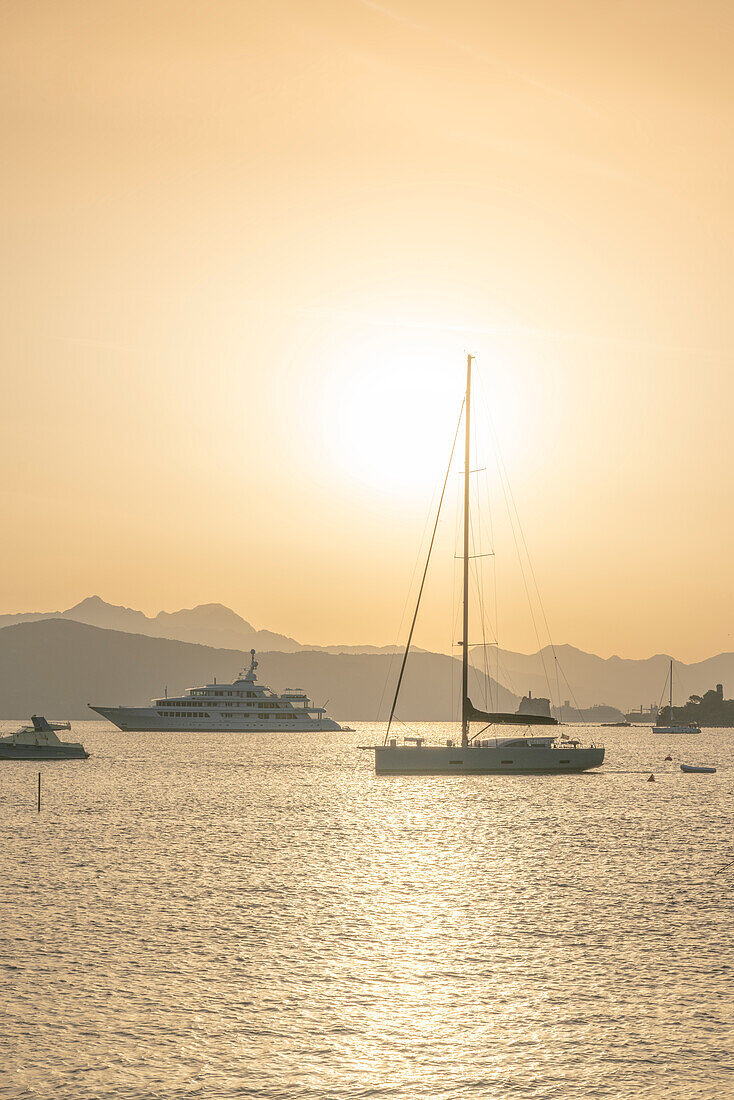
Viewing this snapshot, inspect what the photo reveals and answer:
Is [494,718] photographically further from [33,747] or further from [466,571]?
[33,747]

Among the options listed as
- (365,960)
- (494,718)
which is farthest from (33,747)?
(365,960)

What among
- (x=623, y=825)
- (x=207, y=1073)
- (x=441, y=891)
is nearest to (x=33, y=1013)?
(x=207, y=1073)

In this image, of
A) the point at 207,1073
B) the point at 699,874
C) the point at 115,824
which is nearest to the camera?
the point at 207,1073

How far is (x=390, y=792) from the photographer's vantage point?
96375 millimetres

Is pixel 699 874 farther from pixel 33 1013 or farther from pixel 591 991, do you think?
pixel 33 1013

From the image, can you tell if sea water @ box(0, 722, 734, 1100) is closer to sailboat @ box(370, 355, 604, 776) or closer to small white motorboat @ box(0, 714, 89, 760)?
sailboat @ box(370, 355, 604, 776)

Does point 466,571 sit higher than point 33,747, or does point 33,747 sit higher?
point 466,571

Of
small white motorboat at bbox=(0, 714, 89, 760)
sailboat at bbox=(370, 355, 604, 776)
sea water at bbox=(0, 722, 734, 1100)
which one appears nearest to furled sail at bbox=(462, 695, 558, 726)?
sailboat at bbox=(370, 355, 604, 776)

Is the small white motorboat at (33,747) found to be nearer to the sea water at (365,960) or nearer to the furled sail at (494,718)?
the furled sail at (494,718)

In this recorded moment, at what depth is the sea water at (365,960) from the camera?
68.1 ft

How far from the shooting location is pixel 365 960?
2984 centimetres

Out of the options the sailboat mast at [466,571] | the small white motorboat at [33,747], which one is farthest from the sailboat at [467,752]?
the small white motorboat at [33,747]

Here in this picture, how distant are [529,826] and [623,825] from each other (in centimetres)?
611

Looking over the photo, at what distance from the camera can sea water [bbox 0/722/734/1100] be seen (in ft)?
68.1
